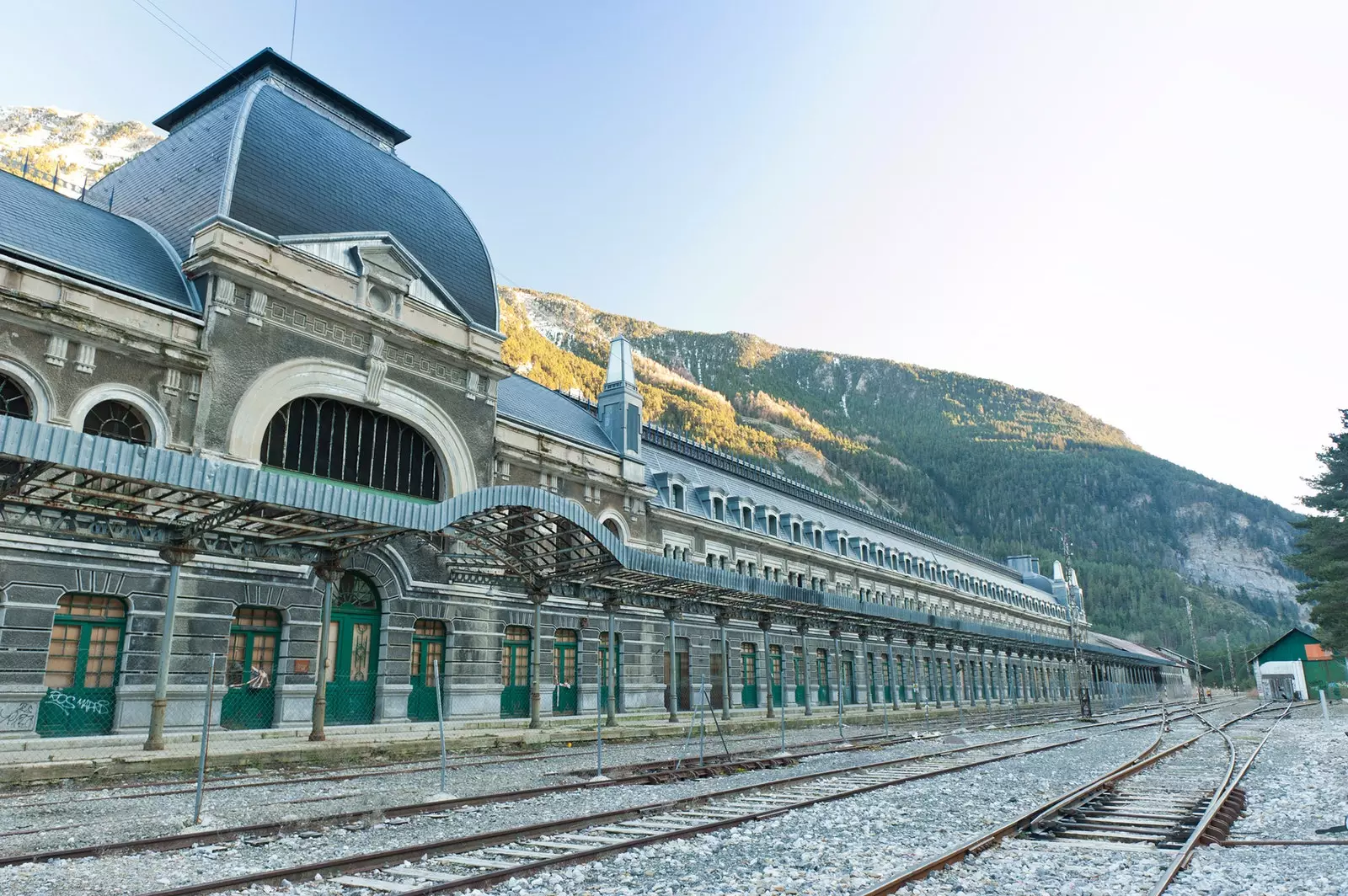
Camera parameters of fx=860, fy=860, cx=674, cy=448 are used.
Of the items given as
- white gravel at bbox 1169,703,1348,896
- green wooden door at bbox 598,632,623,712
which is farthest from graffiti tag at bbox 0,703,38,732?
white gravel at bbox 1169,703,1348,896

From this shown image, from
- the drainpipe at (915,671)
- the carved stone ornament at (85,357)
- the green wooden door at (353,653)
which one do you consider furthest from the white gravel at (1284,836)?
the drainpipe at (915,671)

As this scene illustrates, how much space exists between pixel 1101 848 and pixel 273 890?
9.60 metres

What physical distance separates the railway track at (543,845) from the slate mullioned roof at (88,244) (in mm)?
17092

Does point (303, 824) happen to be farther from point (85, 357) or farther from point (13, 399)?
point (85, 357)

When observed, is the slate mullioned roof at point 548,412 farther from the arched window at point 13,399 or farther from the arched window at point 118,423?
the arched window at point 13,399

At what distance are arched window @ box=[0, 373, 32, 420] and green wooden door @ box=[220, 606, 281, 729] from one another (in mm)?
6666

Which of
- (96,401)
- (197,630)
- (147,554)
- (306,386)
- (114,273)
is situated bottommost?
(197,630)

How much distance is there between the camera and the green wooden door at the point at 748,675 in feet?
141

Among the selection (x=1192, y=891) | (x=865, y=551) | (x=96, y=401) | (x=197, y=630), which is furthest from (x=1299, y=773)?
(x=865, y=551)

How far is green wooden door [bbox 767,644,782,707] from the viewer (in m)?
45.3

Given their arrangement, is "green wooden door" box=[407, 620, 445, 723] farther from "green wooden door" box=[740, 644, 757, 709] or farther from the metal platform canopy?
"green wooden door" box=[740, 644, 757, 709]

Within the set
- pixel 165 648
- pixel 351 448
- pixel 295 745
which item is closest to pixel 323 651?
pixel 295 745

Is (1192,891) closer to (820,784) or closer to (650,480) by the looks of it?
(820,784)

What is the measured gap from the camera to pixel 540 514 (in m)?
22.3
